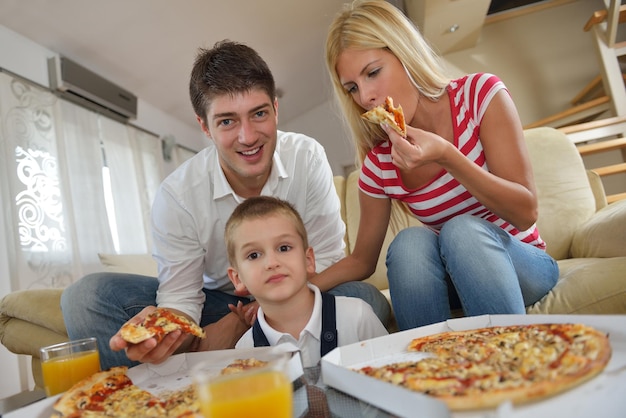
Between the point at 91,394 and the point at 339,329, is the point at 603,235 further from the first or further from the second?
the point at 91,394

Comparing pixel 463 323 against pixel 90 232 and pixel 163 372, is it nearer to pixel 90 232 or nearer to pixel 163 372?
pixel 163 372

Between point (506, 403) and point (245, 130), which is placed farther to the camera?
point (245, 130)

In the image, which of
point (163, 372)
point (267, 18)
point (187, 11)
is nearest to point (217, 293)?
point (163, 372)

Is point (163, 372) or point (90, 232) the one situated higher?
point (90, 232)

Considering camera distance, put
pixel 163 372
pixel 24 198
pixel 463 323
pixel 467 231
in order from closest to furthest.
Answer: pixel 463 323 < pixel 163 372 < pixel 467 231 < pixel 24 198

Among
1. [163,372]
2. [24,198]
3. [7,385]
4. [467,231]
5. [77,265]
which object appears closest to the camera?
[163,372]

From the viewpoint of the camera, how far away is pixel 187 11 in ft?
12.8

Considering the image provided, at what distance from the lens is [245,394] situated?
593 millimetres

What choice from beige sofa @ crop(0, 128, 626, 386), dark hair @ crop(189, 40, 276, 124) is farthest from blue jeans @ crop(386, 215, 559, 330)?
dark hair @ crop(189, 40, 276, 124)

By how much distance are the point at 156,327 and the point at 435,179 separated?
2.97 ft

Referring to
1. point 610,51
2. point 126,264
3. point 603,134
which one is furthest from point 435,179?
point 610,51

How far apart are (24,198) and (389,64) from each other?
2.78 metres

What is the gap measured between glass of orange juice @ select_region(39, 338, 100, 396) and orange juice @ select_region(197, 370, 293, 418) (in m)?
0.77

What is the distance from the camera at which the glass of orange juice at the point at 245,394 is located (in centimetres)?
58
